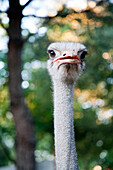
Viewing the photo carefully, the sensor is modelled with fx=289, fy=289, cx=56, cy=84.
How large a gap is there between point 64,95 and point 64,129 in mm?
203

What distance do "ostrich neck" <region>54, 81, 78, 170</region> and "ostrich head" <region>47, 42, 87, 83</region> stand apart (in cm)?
6

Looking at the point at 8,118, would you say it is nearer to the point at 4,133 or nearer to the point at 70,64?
the point at 4,133

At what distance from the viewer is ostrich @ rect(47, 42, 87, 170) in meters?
1.64

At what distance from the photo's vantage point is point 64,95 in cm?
173

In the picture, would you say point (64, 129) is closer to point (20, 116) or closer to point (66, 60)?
point (66, 60)

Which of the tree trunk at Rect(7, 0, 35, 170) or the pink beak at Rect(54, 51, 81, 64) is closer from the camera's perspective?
the pink beak at Rect(54, 51, 81, 64)

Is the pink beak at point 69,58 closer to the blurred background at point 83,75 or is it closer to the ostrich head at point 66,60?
the ostrich head at point 66,60

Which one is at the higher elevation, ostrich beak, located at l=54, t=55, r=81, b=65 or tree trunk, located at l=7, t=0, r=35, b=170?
tree trunk, located at l=7, t=0, r=35, b=170

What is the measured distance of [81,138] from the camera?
6773 millimetres

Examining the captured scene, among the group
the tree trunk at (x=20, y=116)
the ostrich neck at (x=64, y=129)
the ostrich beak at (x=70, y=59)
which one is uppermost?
the tree trunk at (x=20, y=116)

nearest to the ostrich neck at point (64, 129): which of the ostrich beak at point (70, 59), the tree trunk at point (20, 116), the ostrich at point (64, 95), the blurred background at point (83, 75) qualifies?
the ostrich at point (64, 95)

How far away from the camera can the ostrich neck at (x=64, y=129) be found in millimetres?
1644

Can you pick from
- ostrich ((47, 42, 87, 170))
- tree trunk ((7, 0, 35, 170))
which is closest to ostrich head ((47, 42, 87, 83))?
ostrich ((47, 42, 87, 170))

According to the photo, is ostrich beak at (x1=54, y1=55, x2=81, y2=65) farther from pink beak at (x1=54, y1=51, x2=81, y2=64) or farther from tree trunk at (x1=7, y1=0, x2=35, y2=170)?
tree trunk at (x1=7, y1=0, x2=35, y2=170)
